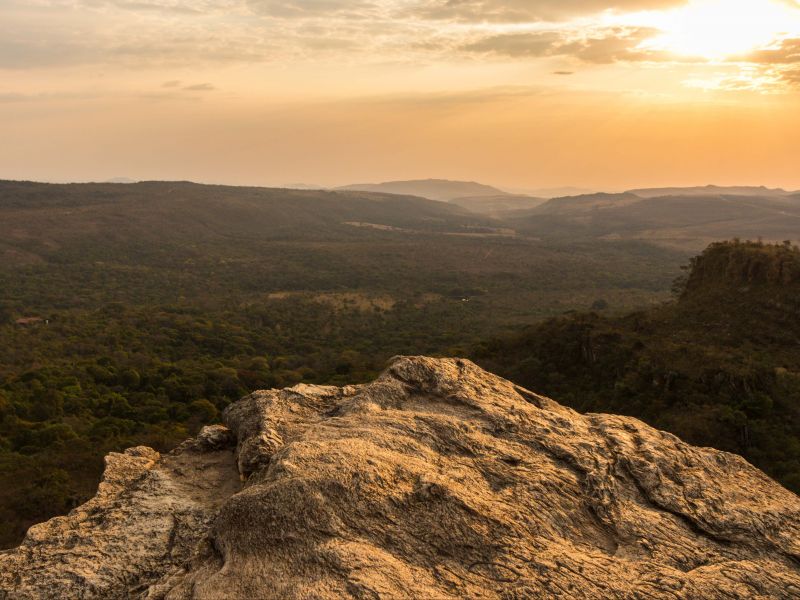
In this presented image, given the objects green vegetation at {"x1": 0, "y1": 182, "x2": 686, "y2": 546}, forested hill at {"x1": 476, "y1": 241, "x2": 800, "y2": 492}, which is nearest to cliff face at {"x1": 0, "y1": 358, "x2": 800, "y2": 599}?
forested hill at {"x1": 476, "y1": 241, "x2": 800, "y2": 492}

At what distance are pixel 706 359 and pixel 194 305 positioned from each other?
230 feet

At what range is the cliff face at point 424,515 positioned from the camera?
956 centimetres

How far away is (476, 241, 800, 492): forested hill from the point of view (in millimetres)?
25734

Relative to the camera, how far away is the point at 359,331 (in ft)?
244

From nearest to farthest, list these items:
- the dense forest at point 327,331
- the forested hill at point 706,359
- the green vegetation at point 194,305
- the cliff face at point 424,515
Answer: the cliff face at point 424,515
the forested hill at point 706,359
the dense forest at point 327,331
the green vegetation at point 194,305

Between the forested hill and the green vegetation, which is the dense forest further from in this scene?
the green vegetation

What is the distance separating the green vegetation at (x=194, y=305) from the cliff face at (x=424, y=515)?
14607mm

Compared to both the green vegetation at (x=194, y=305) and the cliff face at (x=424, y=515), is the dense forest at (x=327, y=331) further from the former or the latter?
the cliff face at (x=424, y=515)

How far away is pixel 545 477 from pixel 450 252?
5600 inches

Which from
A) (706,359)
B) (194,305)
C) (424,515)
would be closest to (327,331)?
(194,305)

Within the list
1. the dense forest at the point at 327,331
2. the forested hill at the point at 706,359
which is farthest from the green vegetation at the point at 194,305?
the forested hill at the point at 706,359

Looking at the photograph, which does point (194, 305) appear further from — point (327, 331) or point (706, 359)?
point (706, 359)

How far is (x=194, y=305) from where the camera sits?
Answer: 8494cm

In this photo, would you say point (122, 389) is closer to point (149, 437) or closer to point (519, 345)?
point (149, 437)
